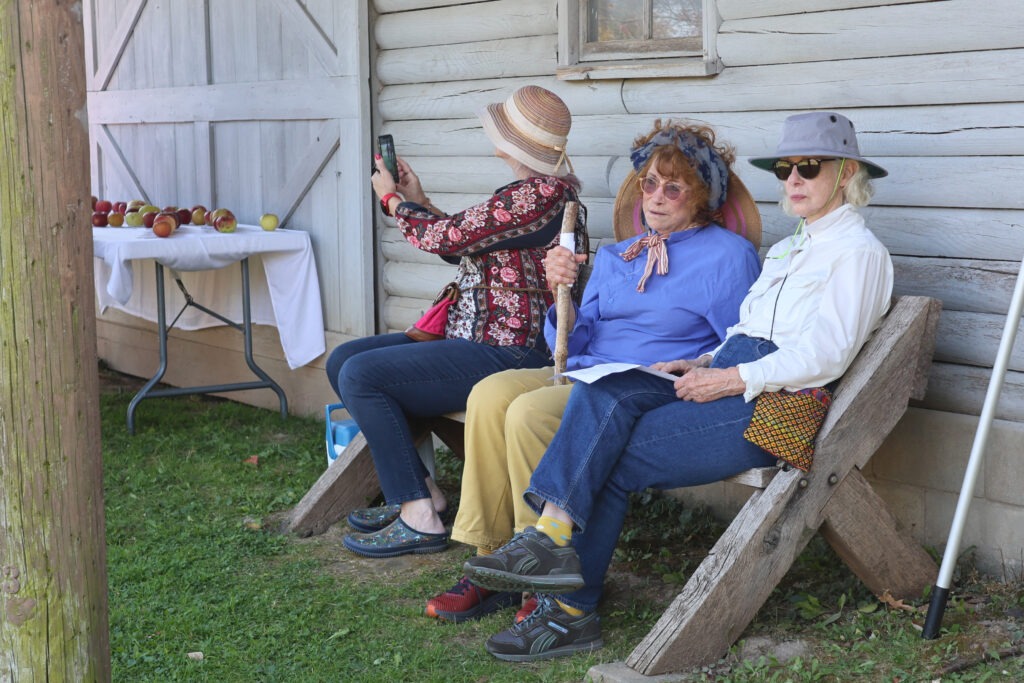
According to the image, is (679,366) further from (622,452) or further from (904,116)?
(904,116)

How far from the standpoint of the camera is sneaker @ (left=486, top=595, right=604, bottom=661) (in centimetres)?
332

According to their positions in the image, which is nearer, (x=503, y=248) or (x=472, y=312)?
(x=503, y=248)

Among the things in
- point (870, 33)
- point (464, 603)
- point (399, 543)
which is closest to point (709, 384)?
point (464, 603)

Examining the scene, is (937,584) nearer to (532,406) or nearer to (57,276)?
(532,406)

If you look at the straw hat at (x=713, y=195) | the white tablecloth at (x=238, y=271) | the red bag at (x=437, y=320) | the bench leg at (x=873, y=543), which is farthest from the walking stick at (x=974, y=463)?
the white tablecloth at (x=238, y=271)

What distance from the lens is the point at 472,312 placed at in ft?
13.7

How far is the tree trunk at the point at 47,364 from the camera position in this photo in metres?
2.31

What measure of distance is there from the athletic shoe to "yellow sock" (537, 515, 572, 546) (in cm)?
106

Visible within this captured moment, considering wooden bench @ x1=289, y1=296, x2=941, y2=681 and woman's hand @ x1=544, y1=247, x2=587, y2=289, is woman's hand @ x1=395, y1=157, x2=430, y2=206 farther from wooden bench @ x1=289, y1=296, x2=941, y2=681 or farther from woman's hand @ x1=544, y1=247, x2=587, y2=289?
wooden bench @ x1=289, y1=296, x2=941, y2=681

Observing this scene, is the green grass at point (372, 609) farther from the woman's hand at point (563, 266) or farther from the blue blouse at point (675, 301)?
the woman's hand at point (563, 266)

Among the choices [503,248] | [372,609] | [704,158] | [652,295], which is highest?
[704,158]

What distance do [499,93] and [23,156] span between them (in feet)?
9.33

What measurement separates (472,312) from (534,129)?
65 cm

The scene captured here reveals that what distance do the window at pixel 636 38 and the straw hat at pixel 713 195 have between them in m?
0.52
